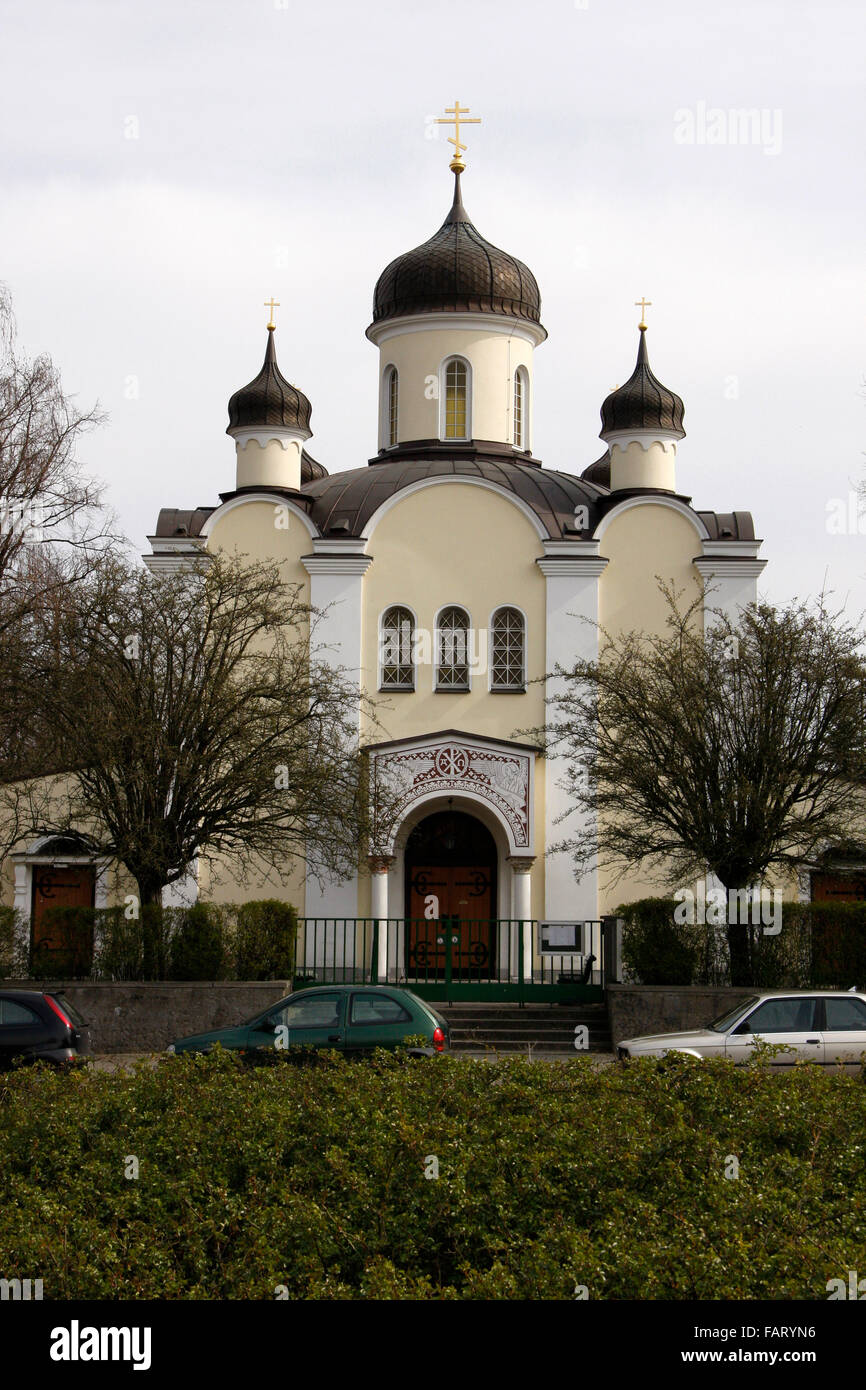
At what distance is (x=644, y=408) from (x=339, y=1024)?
1638cm

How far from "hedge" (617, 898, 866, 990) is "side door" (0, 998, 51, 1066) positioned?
29.1 feet

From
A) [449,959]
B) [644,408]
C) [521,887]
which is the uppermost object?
[644,408]

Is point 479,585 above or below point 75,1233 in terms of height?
above

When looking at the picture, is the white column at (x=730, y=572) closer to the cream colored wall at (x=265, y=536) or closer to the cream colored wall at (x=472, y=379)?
the cream colored wall at (x=472, y=379)

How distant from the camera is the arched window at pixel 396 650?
27.7 metres

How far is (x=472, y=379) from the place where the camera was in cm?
3103

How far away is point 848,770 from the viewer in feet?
67.2

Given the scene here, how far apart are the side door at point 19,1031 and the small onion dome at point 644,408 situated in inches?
668

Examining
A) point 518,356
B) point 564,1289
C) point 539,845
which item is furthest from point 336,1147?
point 518,356

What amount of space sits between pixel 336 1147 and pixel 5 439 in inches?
546

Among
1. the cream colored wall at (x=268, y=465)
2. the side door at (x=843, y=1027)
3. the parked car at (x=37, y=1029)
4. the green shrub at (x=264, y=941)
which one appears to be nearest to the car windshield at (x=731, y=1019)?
the side door at (x=843, y=1027)

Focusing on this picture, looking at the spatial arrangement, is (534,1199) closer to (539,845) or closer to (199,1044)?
(199,1044)

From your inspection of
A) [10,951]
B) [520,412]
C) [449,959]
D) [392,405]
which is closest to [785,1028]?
[449,959]

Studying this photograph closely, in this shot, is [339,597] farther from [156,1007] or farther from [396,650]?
[156,1007]
